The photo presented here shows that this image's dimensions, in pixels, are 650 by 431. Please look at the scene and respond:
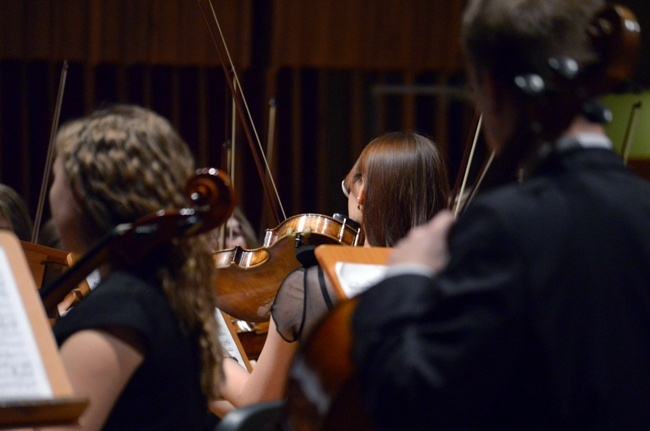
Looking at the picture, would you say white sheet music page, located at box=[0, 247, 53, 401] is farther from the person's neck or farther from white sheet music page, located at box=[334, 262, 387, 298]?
the person's neck

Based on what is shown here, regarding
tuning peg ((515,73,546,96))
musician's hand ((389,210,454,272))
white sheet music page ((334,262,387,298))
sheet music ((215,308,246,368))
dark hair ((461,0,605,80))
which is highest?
dark hair ((461,0,605,80))

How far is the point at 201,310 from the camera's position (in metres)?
1.56

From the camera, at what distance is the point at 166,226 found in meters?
1.46

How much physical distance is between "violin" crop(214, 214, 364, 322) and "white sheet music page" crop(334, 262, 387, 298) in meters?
1.38

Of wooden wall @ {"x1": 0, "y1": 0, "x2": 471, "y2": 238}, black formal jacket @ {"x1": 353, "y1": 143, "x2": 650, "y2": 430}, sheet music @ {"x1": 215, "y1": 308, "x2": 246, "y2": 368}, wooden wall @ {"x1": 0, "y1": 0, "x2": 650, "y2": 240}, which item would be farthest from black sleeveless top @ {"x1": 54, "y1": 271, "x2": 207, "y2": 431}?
wooden wall @ {"x1": 0, "y1": 0, "x2": 471, "y2": 238}

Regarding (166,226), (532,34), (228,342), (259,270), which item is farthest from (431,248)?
(259,270)

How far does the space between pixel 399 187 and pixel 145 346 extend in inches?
37.3

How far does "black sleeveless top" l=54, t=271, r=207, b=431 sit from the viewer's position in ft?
4.70

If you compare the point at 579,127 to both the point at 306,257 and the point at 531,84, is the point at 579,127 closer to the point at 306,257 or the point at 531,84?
the point at 531,84

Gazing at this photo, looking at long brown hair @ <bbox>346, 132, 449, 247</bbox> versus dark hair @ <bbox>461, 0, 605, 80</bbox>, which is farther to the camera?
long brown hair @ <bbox>346, 132, 449, 247</bbox>

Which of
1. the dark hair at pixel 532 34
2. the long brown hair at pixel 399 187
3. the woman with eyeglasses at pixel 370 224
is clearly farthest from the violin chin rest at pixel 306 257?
the dark hair at pixel 532 34

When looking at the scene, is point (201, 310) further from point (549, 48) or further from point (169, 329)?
point (549, 48)

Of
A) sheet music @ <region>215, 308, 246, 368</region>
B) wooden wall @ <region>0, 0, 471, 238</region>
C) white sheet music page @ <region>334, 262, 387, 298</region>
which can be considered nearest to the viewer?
white sheet music page @ <region>334, 262, 387, 298</region>

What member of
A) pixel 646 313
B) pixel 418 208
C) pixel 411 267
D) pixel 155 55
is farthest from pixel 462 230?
pixel 155 55
